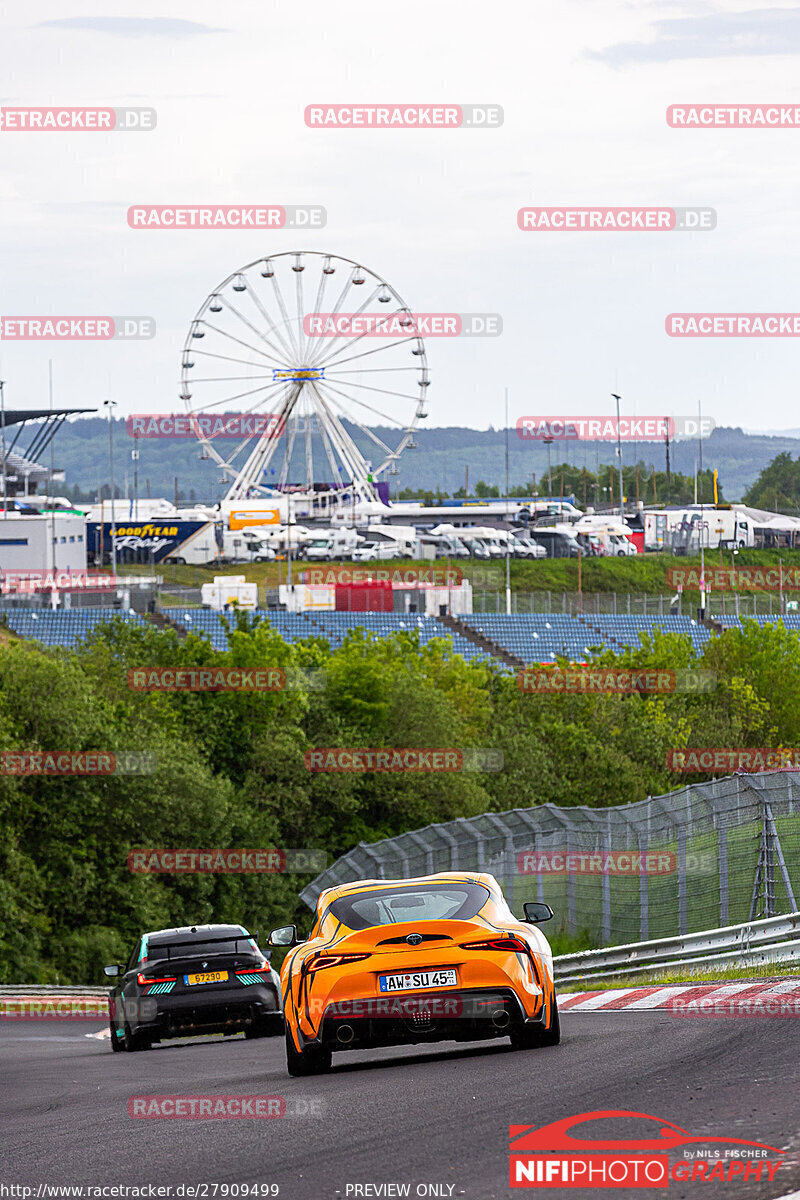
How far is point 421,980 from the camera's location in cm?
885

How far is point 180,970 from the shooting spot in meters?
14.1

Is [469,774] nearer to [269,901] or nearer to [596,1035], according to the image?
[269,901]

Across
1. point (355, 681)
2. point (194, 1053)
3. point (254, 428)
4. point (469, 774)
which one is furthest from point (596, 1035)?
point (254, 428)

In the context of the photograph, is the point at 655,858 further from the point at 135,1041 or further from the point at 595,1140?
the point at 595,1140

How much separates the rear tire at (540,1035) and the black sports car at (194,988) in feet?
16.6

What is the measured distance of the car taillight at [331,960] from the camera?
8961 millimetres

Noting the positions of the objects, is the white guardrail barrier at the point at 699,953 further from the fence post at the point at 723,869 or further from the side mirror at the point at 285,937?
the side mirror at the point at 285,937

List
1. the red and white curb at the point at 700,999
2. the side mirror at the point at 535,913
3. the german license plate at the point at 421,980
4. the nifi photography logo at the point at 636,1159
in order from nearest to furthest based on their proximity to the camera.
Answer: the nifi photography logo at the point at 636,1159 → the german license plate at the point at 421,980 → the side mirror at the point at 535,913 → the red and white curb at the point at 700,999

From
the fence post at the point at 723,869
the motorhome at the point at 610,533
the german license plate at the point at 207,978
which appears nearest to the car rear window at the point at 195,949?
the german license plate at the point at 207,978

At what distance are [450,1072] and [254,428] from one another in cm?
11464

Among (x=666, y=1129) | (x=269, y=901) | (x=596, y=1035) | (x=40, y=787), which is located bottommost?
(x=269, y=901)

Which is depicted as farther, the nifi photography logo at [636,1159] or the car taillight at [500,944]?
the car taillight at [500,944]

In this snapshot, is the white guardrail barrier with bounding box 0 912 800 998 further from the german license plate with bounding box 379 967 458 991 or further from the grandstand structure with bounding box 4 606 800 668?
the grandstand structure with bounding box 4 606 800 668

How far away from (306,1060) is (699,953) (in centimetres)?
571
